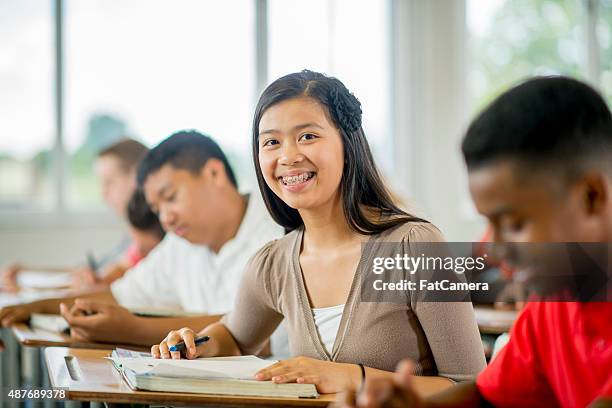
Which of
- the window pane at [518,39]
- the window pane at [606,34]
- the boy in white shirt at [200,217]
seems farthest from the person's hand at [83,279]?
the window pane at [606,34]

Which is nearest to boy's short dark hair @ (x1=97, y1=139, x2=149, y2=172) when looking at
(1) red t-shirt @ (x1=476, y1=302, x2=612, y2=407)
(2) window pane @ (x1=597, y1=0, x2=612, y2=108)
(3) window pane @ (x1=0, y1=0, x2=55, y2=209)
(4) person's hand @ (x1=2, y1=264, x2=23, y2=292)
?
(4) person's hand @ (x1=2, y1=264, x2=23, y2=292)

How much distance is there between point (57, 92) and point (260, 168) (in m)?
3.33

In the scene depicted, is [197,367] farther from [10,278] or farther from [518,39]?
[518,39]

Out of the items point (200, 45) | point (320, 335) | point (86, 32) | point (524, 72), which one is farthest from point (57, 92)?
point (320, 335)

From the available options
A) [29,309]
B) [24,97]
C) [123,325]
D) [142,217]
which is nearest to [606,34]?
[24,97]

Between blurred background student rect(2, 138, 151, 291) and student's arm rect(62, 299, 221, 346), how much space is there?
3.66ft

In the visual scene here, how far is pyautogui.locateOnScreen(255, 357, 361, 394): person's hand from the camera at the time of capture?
1380 millimetres

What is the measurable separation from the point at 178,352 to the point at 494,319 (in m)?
1.10

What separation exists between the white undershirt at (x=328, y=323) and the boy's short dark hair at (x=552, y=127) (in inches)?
26.4

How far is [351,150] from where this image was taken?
5.35ft

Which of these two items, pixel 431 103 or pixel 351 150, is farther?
pixel 431 103

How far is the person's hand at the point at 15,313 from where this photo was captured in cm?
241

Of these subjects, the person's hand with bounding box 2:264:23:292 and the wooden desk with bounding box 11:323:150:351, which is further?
the person's hand with bounding box 2:264:23:292

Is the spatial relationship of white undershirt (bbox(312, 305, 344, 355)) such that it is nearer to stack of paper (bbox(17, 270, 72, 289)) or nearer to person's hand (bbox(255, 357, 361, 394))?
person's hand (bbox(255, 357, 361, 394))
